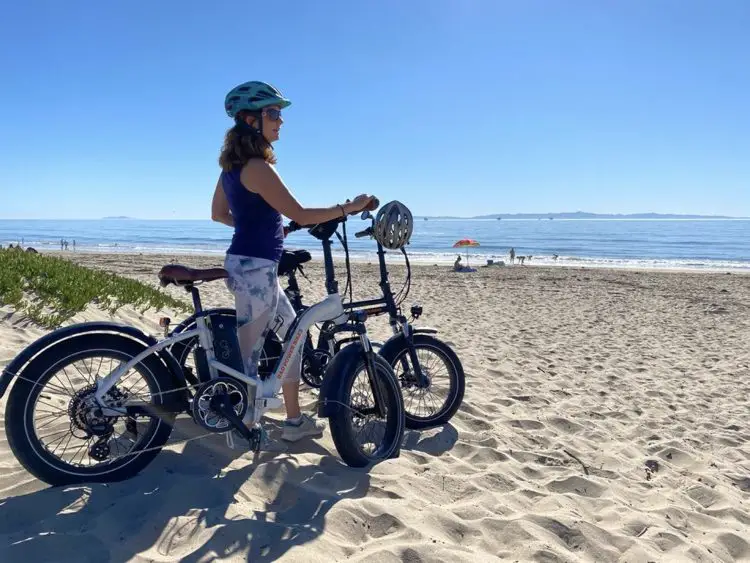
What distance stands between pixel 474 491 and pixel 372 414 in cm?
85

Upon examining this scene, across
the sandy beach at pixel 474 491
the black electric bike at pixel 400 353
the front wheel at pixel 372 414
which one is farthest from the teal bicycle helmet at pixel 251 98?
the sandy beach at pixel 474 491

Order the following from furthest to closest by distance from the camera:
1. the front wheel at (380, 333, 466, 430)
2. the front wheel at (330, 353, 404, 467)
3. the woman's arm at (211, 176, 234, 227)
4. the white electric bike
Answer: the front wheel at (380, 333, 466, 430) → the woman's arm at (211, 176, 234, 227) → the front wheel at (330, 353, 404, 467) → the white electric bike

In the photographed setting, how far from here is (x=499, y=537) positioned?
2.94 meters

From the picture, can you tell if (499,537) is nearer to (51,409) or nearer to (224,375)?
(224,375)

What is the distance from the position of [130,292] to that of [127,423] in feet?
19.8

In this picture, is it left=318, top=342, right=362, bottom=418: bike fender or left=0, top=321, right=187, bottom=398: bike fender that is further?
left=318, top=342, right=362, bottom=418: bike fender

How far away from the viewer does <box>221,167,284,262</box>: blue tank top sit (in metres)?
3.27

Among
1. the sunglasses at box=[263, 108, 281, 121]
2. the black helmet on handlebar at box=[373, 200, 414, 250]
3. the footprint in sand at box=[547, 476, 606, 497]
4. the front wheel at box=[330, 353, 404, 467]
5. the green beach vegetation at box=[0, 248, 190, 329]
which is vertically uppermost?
the sunglasses at box=[263, 108, 281, 121]

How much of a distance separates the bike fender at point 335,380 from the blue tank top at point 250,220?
0.81 meters

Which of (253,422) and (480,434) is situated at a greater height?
(253,422)

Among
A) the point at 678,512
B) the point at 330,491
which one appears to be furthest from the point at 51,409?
the point at 678,512

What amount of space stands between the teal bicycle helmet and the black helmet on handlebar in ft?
3.65

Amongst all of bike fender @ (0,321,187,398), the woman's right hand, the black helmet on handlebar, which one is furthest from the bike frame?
the woman's right hand

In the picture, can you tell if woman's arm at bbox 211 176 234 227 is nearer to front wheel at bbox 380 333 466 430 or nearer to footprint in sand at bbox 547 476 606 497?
front wheel at bbox 380 333 466 430
